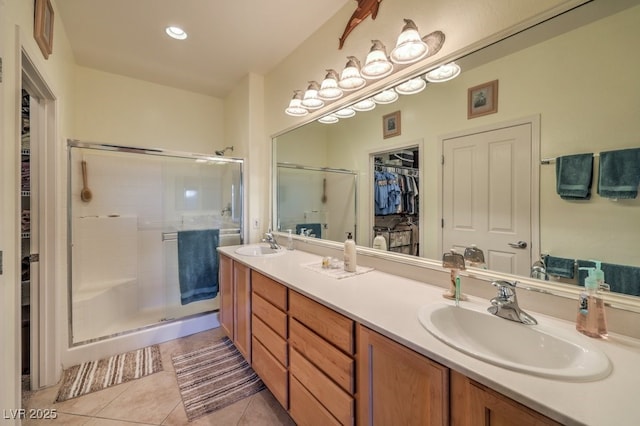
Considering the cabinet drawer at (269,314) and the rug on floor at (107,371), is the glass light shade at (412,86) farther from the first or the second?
the rug on floor at (107,371)

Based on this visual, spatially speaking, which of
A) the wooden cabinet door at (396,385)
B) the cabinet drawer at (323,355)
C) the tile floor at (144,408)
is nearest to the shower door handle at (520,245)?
the wooden cabinet door at (396,385)

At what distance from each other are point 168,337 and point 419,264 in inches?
91.7

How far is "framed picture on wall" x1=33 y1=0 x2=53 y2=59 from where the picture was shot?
1.37 m

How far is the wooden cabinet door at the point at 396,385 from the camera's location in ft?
2.45

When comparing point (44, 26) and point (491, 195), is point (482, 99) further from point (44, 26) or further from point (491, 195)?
point (44, 26)

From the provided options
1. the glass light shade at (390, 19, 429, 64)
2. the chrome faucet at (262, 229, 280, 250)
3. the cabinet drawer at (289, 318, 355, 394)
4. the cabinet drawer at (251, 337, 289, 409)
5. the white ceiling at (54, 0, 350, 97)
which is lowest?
the cabinet drawer at (251, 337, 289, 409)

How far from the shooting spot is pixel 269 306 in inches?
62.6

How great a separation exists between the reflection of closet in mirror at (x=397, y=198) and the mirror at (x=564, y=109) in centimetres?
7

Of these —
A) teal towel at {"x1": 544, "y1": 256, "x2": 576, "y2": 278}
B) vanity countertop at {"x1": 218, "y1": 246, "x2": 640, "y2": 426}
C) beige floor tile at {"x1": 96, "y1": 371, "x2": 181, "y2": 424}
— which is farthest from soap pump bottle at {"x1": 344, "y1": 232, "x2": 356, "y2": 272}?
beige floor tile at {"x1": 96, "y1": 371, "x2": 181, "y2": 424}

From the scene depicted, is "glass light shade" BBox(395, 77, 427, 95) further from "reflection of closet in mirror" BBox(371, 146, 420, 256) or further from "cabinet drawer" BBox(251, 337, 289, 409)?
"cabinet drawer" BBox(251, 337, 289, 409)

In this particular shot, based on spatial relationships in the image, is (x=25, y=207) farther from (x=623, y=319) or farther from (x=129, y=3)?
(x=623, y=319)

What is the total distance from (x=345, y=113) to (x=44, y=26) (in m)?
1.85

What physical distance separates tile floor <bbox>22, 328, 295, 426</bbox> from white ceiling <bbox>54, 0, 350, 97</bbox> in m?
2.64

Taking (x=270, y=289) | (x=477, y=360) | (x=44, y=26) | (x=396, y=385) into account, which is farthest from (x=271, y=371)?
(x=44, y=26)
